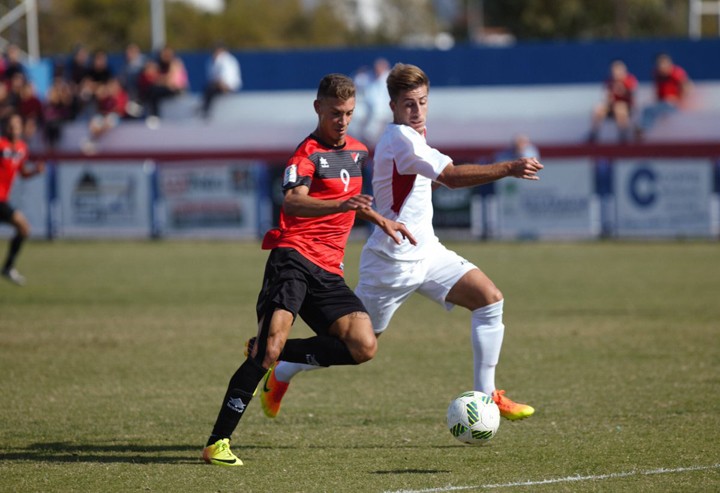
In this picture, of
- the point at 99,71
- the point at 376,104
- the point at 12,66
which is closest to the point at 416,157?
the point at 376,104

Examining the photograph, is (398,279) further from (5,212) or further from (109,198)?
(109,198)

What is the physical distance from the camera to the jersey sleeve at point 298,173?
643 cm

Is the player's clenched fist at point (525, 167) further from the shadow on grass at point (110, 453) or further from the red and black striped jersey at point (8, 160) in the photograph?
the red and black striped jersey at point (8, 160)

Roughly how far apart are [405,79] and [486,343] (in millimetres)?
1739

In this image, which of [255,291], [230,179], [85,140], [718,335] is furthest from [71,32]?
[718,335]

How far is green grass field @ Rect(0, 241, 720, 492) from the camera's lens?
20.3 ft

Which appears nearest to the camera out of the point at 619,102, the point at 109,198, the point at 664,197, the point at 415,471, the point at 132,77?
the point at 415,471

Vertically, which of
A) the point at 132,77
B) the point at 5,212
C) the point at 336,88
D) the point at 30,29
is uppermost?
the point at 30,29

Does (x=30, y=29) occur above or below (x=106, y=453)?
above

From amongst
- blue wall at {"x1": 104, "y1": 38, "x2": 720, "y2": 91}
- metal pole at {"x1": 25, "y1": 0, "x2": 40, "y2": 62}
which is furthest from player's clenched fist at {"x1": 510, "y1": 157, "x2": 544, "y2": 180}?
metal pole at {"x1": 25, "y1": 0, "x2": 40, "y2": 62}

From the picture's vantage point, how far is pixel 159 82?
30.8 metres

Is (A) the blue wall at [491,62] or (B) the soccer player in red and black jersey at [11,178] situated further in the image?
(A) the blue wall at [491,62]

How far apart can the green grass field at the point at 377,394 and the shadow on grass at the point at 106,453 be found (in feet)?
0.06

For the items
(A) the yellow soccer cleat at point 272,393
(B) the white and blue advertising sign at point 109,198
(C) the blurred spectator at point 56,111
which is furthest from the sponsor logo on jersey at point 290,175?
(C) the blurred spectator at point 56,111
